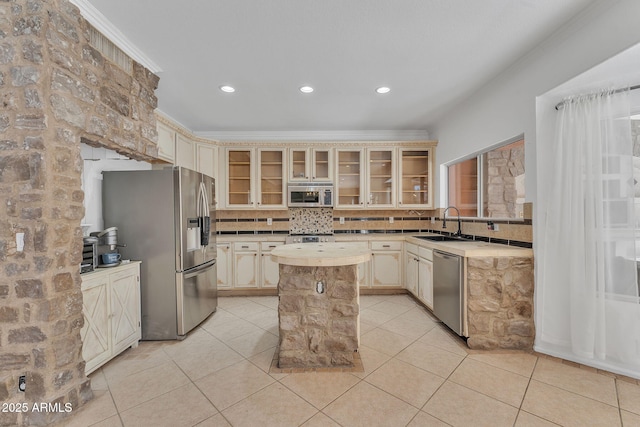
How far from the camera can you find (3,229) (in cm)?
151

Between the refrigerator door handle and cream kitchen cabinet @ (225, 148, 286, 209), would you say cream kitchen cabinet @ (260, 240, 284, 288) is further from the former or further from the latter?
the refrigerator door handle

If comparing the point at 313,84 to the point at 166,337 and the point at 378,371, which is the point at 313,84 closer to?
the point at 378,371

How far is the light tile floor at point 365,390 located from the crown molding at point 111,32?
2.57 m

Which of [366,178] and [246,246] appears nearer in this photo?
[246,246]

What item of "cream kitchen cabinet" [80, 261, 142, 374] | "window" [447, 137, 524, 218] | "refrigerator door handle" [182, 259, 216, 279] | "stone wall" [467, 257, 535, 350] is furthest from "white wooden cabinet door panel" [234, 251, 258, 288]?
"window" [447, 137, 524, 218]

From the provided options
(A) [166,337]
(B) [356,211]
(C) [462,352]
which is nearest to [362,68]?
(B) [356,211]

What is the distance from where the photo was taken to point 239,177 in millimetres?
4184

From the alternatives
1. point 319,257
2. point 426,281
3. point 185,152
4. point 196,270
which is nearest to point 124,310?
point 196,270

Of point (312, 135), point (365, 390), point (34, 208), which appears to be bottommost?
point (365, 390)

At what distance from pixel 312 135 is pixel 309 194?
0.99m

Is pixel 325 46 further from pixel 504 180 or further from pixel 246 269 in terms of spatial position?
pixel 246 269

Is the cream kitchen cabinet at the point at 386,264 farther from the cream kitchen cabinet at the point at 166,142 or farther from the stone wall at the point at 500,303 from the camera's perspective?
the cream kitchen cabinet at the point at 166,142

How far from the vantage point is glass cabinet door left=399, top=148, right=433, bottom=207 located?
420 cm

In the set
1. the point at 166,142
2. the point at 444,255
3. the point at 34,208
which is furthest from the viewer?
the point at 166,142
